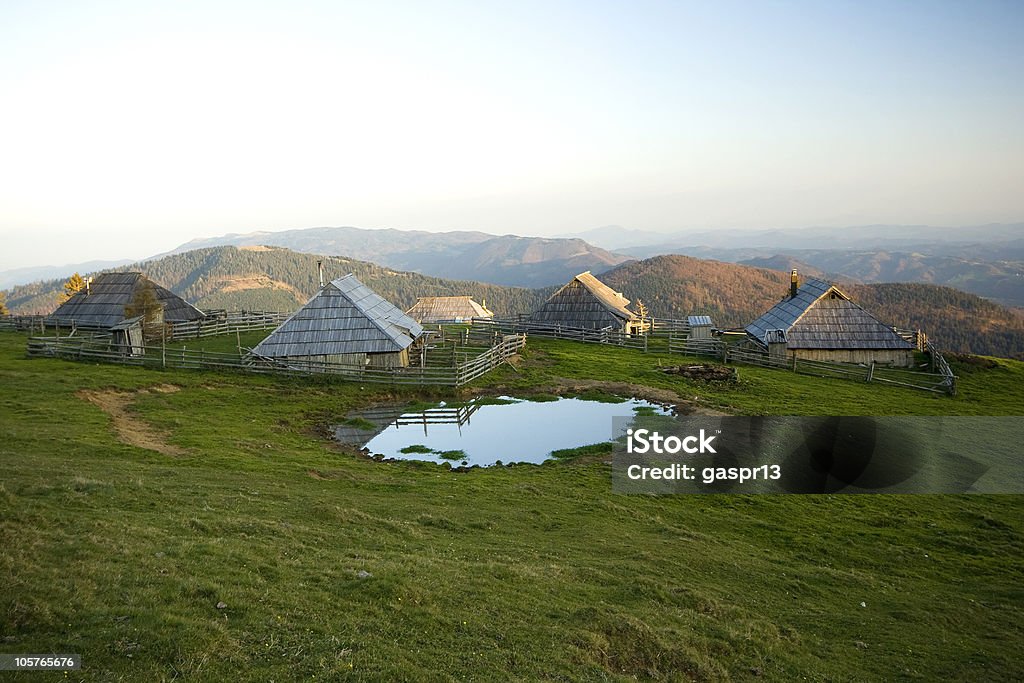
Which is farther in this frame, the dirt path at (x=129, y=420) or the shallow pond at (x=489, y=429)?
the shallow pond at (x=489, y=429)

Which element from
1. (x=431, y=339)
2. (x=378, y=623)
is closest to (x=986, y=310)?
(x=431, y=339)

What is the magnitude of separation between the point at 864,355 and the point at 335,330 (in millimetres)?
32455

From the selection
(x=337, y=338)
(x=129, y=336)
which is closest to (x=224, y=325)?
(x=129, y=336)

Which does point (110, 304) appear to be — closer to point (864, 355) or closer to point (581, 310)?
point (581, 310)

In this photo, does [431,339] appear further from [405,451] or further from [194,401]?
[405,451]

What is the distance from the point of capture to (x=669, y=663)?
9.03 metres

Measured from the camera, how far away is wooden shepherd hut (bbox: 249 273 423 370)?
34688 millimetres

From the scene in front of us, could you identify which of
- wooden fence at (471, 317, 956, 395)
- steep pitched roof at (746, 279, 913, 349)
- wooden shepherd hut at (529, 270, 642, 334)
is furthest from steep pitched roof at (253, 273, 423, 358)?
steep pitched roof at (746, 279, 913, 349)

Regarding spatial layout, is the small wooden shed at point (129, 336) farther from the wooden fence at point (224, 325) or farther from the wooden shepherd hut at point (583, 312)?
the wooden shepherd hut at point (583, 312)

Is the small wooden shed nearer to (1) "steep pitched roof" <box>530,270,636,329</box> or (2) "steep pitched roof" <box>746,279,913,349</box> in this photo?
(1) "steep pitched roof" <box>530,270,636,329</box>

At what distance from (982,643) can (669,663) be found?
6.20 meters

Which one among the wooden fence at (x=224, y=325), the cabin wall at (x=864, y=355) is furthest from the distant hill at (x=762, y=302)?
the wooden fence at (x=224, y=325)

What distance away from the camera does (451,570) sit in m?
11.1

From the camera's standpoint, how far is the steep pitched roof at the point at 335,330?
1372 inches
